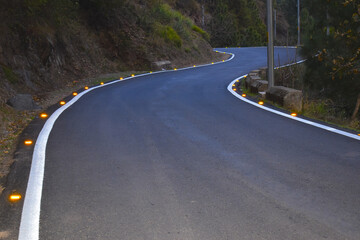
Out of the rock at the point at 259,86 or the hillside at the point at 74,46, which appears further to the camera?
the hillside at the point at 74,46

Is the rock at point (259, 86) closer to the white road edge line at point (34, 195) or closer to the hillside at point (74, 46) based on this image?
the hillside at point (74, 46)

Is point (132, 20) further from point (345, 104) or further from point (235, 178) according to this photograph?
point (235, 178)

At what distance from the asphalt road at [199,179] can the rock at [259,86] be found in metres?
3.62

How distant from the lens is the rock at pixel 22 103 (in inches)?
441

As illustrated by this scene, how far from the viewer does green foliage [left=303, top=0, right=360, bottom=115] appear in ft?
48.6

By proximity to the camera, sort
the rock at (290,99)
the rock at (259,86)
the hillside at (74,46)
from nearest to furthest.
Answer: the rock at (290,99) < the rock at (259,86) < the hillside at (74,46)

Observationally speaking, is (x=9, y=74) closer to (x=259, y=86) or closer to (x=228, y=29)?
(x=259, y=86)

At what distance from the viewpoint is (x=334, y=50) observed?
636 inches

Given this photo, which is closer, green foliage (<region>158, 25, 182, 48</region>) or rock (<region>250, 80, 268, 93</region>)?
rock (<region>250, 80, 268, 93</region>)

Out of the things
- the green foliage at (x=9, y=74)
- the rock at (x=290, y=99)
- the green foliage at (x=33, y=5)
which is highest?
the green foliage at (x=33, y=5)

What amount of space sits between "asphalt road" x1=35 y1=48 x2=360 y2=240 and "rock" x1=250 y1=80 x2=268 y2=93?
3621 millimetres

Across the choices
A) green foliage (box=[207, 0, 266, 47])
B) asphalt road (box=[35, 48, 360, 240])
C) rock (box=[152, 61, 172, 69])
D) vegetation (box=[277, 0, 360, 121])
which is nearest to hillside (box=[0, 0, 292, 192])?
rock (box=[152, 61, 172, 69])

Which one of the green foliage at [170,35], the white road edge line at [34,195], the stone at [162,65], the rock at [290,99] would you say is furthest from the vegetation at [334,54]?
the green foliage at [170,35]

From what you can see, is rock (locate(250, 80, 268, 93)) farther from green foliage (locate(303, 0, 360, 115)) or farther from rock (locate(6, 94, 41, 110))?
rock (locate(6, 94, 41, 110))
